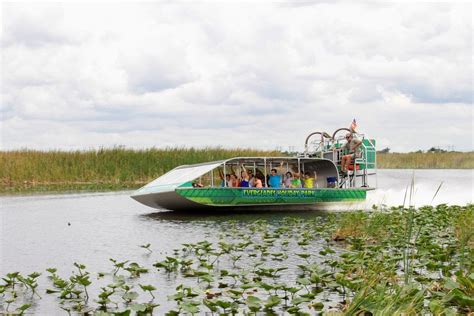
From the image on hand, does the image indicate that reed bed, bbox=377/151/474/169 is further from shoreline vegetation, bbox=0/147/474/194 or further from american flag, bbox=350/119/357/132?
american flag, bbox=350/119/357/132

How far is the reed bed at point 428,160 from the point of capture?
5595cm

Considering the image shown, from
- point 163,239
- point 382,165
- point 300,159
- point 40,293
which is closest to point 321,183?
point 300,159

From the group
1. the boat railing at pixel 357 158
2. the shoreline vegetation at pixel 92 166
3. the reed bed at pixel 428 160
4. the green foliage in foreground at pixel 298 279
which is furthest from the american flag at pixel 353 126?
the reed bed at pixel 428 160

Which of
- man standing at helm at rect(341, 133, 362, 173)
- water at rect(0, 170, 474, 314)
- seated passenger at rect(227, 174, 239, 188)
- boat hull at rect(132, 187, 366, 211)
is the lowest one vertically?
water at rect(0, 170, 474, 314)

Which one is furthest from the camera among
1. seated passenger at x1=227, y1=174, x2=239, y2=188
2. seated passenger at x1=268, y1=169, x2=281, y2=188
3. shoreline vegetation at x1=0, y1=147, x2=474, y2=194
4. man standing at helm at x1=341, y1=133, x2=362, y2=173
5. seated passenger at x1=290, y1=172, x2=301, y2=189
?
shoreline vegetation at x1=0, y1=147, x2=474, y2=194

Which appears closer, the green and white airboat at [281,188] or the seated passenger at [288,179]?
the green and white airboat at [281,188]

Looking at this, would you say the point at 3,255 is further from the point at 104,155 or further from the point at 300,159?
the point at 104,155

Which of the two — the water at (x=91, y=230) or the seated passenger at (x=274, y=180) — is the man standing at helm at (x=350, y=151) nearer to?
the water at (x=91, y=230)

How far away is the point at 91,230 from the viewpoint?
16906 mm

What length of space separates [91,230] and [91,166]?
18.9m

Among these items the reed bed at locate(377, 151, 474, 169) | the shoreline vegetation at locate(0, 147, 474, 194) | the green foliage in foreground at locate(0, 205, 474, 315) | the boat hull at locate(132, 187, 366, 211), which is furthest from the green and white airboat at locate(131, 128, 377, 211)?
the reed bed at locate(377, 151, 474, 169)

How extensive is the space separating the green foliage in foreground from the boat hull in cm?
436

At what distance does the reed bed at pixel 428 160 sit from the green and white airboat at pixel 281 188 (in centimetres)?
3269

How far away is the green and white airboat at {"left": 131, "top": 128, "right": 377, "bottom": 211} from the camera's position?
63.8 feet
